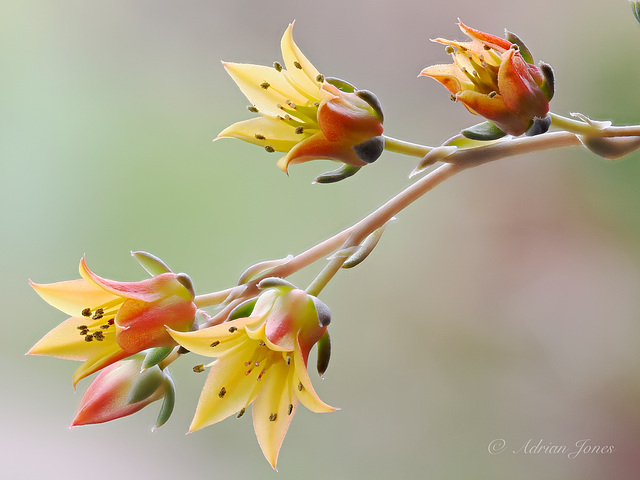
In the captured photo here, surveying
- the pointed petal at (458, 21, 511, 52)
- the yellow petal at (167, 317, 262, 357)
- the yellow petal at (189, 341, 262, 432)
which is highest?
the pointed petal at (458, 21, 511, 52)

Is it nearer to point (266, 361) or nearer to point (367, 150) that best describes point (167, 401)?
point (266, 361)

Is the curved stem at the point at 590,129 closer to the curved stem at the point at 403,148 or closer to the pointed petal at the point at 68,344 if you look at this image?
the curved stem at the point at 403,148

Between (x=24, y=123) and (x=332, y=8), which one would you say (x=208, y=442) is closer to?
(x=24, y=123)

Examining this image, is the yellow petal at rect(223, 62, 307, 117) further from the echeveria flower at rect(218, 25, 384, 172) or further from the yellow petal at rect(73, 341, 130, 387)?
the yellow petal at rect(73, 341, 130, 387)

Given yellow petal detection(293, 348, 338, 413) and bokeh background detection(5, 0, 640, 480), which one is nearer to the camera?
yellow petal detection(293, 348, 338, 413)

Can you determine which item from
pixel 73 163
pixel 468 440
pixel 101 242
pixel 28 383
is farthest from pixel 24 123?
pixel 468 440

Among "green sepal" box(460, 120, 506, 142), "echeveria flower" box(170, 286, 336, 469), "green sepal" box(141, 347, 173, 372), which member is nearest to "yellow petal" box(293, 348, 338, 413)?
"echeveria flower" box(170, 286, 336, 469)
